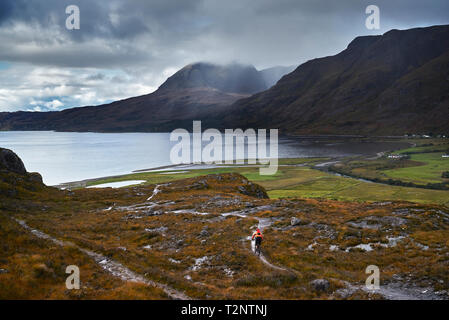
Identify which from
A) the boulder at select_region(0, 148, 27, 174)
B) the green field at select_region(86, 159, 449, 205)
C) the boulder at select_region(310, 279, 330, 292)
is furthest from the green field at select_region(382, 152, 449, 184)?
the boulder at select_region(0, 148, 27, 174)

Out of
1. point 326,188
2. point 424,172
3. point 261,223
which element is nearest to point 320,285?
point 261,223

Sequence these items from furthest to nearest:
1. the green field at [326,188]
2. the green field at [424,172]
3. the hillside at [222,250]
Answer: the green field at [424,172] < the green field at [326,188] < the hillside at [222,250]

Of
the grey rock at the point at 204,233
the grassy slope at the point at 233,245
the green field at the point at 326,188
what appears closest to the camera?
the grassy slope at the point at 233,245

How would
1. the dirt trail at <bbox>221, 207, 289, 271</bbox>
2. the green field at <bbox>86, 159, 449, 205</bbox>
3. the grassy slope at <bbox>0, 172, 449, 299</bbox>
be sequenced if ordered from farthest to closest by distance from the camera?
the green field at <bbox>86, 159, 449, 205</bbox>
the dirt trail at <bbox>221, 207, 289, 271</bbox>
the grassy slope at <bbox>0, 172, 449, 299</bbox>

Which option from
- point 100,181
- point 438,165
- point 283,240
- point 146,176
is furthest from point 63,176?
point 438,165

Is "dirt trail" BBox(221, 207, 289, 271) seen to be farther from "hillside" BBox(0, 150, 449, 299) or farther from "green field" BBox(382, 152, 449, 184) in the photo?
"green field" BBox(382, 152, 449, 184)

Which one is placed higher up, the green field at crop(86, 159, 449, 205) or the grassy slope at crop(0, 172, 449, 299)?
the grassy slope at crop(0, 172, 449, 299)

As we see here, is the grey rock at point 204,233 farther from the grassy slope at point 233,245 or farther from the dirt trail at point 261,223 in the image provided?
the dirt trail at point 261,223

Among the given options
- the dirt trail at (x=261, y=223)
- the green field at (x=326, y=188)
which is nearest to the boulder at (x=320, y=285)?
the dirt trail at (x=261, y=223)

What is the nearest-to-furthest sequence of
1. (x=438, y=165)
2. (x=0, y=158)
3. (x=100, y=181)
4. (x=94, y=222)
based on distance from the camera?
1. (x=94, y=222)
2. (x=0, y=158)
3. (x=100, y=181)
4. (x=438, y=165)

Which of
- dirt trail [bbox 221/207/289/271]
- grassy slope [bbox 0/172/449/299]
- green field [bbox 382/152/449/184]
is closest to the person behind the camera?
grassy slope [bbox 0/172/449/299]
